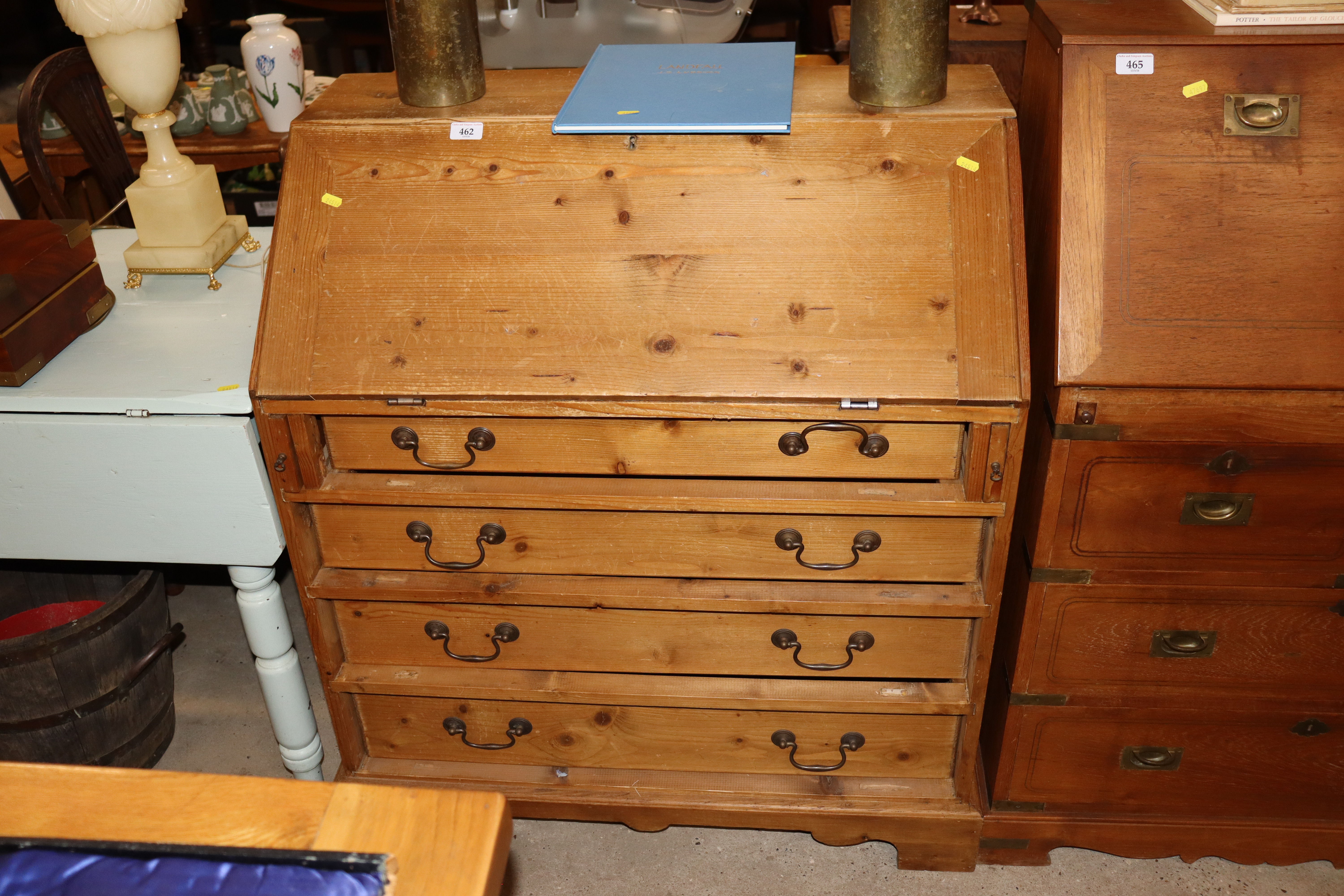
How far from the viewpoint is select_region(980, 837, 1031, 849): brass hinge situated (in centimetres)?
181

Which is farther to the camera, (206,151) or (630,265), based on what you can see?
(206,151)

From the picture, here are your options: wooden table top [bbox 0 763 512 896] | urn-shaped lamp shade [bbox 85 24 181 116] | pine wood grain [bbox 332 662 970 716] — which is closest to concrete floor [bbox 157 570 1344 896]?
pine wood grain [bbox 332 662 970 716]

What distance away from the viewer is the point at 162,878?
0.79 metres

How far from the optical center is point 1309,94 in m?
1.34

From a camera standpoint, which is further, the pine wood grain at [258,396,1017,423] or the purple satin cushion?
the pine wood grain at [258,396,1017,423]

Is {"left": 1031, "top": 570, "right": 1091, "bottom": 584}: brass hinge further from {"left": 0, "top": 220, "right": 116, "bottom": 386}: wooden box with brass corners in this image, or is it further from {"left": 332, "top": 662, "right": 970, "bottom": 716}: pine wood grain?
{"left": 0, "top": 220, "right": 116, "bottom": 386}: wooden box with brass corners

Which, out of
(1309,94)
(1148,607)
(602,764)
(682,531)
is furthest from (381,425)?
(1309,94)

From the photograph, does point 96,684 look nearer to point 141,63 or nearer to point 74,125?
point 141,63

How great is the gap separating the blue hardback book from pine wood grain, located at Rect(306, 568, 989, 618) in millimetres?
675

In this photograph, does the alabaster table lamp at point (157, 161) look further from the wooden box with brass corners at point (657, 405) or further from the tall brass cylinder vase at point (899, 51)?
the tall brass cylinder vase at point (899, 51)

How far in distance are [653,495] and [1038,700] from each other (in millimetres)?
716

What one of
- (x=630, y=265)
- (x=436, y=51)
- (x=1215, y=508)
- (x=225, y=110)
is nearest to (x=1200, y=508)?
(x=1215, y=508)

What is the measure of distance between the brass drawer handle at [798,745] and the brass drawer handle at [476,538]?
0.58 metres

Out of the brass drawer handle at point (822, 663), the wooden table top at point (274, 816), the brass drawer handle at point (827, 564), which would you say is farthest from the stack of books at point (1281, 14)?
the wooden table top at point (274, 816)
